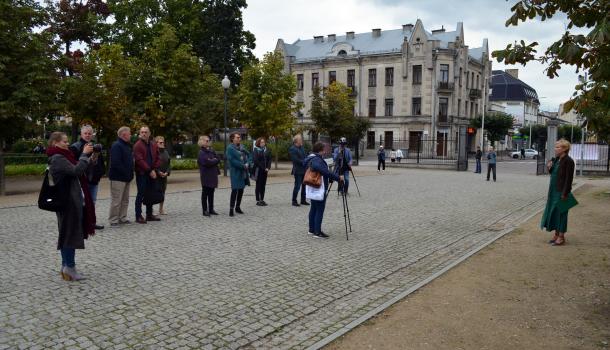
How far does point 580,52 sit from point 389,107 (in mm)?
57348

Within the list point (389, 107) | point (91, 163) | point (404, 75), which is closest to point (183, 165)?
point (91, 163)

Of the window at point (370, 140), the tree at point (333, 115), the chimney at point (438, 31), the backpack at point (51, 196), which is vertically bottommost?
the backpack at point (51, 196)

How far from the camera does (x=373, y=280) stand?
6.56m

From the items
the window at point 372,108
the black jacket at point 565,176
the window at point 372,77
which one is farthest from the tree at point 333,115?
the window at point 372,77

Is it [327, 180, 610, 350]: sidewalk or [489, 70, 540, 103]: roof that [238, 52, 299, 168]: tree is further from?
[489, 70, 540, 103]: roof

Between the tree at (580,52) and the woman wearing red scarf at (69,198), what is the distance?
5124 millimetres

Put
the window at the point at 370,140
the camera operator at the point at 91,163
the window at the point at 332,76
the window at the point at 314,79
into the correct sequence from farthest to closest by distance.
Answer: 1. the window at the point at 314,79
2. the window at the point at 332,76
3. the window at the point at 370,140
4. the camera operator at the point at 91,163

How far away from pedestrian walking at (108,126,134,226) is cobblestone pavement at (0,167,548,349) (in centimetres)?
66

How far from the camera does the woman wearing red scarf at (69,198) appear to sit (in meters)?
5.94

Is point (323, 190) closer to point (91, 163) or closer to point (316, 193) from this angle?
point (316, 193)

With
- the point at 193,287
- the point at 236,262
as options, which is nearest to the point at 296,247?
the point at 236,262

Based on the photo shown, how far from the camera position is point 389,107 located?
61000 mm

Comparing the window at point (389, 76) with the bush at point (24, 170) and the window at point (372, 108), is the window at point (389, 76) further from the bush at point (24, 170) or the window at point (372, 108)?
the bush at point (24, 170)

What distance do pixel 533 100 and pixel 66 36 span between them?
290 feet
